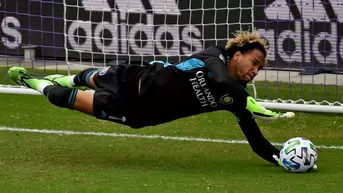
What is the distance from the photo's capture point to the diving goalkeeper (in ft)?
22.8

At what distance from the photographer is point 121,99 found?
723cm

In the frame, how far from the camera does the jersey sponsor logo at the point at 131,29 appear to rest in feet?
39.3

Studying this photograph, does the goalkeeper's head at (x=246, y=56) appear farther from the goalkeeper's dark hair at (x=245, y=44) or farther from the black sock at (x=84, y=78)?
the black sock at (x=84, y=78)

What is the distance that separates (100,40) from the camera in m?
12.1

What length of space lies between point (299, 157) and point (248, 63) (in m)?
0.95

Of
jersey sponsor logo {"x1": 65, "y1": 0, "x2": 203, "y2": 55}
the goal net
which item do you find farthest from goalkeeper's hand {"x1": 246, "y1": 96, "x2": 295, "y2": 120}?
jersey sponsor logo {"x1": 65, "y1": 0, "x2": 203, "y2": 55}

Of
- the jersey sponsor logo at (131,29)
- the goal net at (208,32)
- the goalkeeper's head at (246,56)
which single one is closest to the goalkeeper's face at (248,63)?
the goalkeeper's head at (246,56)

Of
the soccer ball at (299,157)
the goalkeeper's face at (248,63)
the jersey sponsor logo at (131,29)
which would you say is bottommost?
the soccer ball at (299,157)

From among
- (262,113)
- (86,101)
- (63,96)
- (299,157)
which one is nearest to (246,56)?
(262,113)

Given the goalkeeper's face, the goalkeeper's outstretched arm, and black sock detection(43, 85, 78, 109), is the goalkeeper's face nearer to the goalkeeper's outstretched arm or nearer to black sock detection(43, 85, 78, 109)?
the goalkeeper's outstretched arm

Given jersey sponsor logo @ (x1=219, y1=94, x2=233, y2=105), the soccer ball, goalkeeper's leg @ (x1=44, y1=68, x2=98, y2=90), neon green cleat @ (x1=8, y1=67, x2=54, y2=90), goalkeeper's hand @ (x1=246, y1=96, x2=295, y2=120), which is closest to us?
goalkeeper's hand @ (x1=246, y1=96, x2=295, y2=120)

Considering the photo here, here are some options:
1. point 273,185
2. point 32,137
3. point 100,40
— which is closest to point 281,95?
point 100,40

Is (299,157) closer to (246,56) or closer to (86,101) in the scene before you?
(246,56)

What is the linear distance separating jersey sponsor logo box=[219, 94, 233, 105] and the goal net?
4687 millimetres
